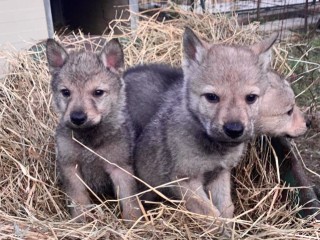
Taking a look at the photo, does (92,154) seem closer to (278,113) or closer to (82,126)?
(82,126)

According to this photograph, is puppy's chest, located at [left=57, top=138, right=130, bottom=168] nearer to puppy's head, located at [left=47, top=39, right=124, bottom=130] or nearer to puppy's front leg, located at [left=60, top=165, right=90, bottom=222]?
puppy's front leg, located at [left=60, top=165, right=90, bottom=222]

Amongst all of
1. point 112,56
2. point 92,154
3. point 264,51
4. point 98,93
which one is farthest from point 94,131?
point 264,51

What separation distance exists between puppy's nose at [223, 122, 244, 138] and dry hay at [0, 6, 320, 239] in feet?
1.69

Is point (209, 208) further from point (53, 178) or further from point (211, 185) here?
point (53, 178)

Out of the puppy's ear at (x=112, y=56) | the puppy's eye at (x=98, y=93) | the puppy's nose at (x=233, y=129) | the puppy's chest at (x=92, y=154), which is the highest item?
the puppy's ear at (x=112, y=56)

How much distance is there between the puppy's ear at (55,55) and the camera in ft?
11.7

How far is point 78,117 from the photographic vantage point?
329 centimetres

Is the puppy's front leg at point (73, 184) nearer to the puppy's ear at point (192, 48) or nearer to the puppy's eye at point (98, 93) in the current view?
the puppy's eye at point (98, 93)

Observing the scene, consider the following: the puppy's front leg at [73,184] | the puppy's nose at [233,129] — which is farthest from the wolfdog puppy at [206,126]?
the puppy's front leg at [73,184]

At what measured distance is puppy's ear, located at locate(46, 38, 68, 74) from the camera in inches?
141

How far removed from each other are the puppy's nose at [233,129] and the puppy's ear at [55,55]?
122 cm

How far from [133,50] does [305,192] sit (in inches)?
97.3

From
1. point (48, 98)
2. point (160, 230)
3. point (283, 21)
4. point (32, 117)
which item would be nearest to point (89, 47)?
point (48, 98)

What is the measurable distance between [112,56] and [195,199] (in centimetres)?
111
